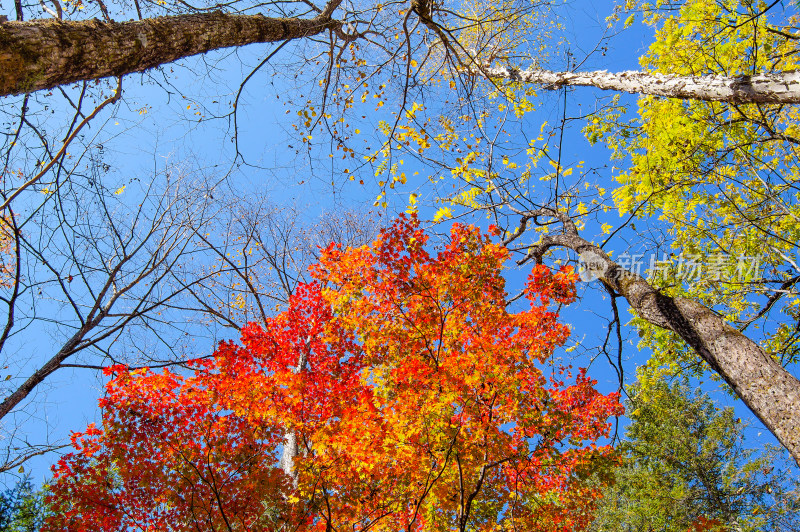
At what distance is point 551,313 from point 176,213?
6728 mm

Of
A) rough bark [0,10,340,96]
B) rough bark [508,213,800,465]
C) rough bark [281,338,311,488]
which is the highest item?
rough bark [0,10,340,96]

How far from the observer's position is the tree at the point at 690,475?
11992 millimetres

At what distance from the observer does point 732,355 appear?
3109 mm

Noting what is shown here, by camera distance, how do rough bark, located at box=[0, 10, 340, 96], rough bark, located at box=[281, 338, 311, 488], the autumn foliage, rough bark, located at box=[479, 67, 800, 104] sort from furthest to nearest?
rough bark, located at box=[281, 338, 311, 488]
the autumn foliage
rough bark, located at box=[479, 67, 800, 104]
rough bark, located at box=[0, 10, 340, 96]

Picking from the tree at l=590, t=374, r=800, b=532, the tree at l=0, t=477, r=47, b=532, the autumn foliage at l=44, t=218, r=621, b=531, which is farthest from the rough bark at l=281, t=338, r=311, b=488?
the tree at l=590, t=374, r=800, b=532

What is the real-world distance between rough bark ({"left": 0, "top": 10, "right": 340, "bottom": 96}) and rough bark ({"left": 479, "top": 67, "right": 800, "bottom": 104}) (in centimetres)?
413

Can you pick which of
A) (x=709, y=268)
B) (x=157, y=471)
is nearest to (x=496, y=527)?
(x=157, y=471)

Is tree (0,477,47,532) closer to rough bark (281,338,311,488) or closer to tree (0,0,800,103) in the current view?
rough bark (281,338,311,488)

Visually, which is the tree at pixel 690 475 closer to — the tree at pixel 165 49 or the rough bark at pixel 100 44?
the tree at pixel 165 49

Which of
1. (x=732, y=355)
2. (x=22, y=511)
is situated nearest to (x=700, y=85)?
(x=732, y=355)

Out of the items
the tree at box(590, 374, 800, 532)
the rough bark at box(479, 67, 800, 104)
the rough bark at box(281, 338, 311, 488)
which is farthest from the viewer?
the tree at box(590, 374, 800, 532)

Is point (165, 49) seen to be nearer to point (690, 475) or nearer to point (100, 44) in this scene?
point (100, 44)

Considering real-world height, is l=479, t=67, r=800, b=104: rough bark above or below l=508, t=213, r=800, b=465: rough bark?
above

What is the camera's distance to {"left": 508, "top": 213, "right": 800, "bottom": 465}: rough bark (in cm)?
266
